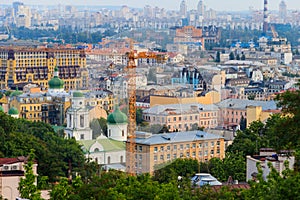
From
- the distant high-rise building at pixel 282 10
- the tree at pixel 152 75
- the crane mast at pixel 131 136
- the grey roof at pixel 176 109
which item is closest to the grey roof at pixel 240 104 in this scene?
the tree at pixel 152 75

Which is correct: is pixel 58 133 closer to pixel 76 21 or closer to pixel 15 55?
pixel 15 55

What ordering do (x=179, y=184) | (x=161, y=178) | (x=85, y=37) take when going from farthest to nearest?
(x=85, y=37), (x=161, y=178), (x=179, y=184)

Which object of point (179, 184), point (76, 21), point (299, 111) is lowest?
point (76, 21)

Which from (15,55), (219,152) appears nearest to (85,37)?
(15,55)

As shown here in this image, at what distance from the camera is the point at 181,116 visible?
22.9 meters

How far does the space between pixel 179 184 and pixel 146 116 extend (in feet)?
32.4

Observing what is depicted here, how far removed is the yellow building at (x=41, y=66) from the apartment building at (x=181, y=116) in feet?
56.3

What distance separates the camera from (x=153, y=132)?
21.0m

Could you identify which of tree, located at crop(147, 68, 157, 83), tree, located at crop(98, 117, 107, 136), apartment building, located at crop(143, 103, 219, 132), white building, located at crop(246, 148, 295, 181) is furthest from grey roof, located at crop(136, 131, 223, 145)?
tree, located at crop(147, 68, 157, 83)

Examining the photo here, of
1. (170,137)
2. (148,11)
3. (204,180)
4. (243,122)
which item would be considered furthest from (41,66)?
(148,11)

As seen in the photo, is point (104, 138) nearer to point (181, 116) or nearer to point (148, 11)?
point (181, 116)

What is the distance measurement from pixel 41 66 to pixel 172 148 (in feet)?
93.9

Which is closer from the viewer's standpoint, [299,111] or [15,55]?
[299,111]

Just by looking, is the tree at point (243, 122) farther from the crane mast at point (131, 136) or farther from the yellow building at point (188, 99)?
the crane mast at point (131, 136)
